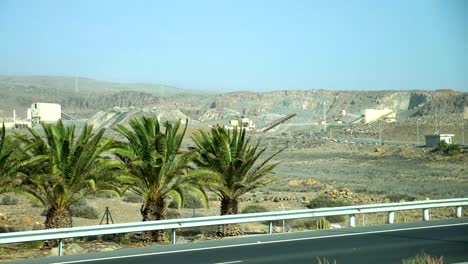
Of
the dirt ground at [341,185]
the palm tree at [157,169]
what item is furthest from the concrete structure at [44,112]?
the palm tree at [157,169]

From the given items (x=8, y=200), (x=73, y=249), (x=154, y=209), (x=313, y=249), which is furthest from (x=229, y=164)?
(x=8, y=200)

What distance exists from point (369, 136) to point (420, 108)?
188 ft

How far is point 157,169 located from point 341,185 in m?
29.2

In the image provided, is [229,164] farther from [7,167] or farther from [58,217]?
[7,167]

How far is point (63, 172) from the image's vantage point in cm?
1742

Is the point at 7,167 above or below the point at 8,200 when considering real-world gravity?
above

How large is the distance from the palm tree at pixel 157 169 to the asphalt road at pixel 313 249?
10.6 feet

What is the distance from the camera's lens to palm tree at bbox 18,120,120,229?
1723 cm

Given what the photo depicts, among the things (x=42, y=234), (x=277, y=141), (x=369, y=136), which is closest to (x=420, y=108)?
(x=369, y=136)

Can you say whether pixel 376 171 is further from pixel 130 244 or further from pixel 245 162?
pixel 130 244

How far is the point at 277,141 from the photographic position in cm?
11138

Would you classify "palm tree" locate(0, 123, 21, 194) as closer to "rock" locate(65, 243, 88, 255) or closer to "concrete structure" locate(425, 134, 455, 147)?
"rock" locate(65, 243, 88, 255)

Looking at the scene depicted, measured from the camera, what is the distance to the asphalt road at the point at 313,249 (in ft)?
42.2

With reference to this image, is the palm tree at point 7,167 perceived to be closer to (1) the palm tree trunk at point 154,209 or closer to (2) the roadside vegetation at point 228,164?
(1) the palm tree trunk at point 154,209
